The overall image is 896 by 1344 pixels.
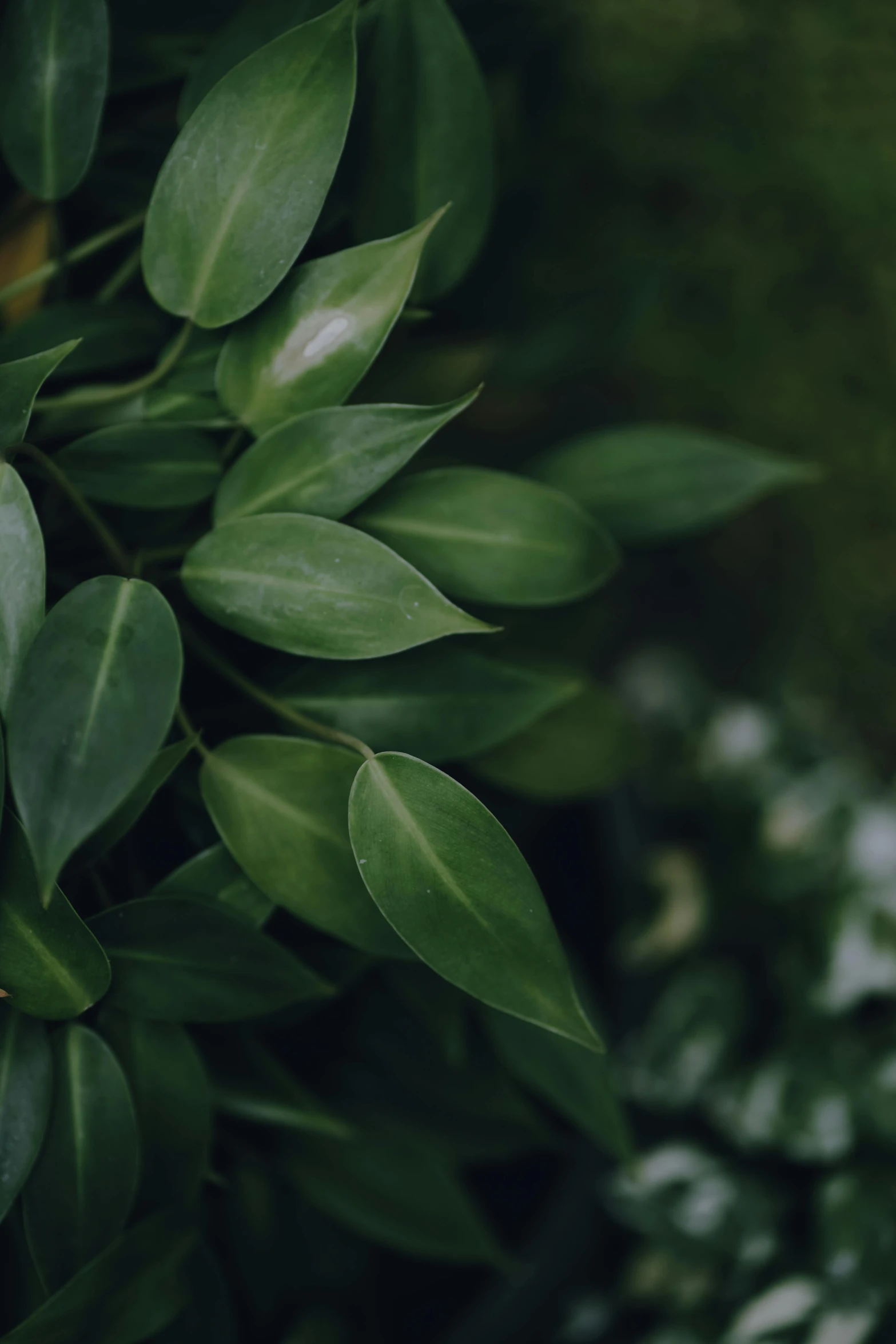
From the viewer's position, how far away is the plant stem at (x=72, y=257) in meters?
0.48

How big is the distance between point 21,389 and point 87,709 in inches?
5.1

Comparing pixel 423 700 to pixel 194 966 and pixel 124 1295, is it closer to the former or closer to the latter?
pixel 194 966

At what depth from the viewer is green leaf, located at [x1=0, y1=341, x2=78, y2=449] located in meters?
0.36

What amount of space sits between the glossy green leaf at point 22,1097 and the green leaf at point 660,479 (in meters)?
0.40

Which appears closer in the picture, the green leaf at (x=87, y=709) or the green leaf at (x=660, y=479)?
the green leaf at (x=87, y=709)

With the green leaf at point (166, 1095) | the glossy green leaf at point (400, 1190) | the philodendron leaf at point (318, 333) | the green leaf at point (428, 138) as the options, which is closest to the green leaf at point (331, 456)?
the philodendron leaf at point (318, 333)

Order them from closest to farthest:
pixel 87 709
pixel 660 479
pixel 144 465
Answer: pixel 87 709 → pixel 144 465 → pixel 660 479

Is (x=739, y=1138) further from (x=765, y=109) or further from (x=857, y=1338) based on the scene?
(x=765, y=109)

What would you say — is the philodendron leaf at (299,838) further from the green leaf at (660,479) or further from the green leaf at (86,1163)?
the green leaf at (660,479)

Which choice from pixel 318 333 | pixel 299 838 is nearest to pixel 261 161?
pixel 318 333

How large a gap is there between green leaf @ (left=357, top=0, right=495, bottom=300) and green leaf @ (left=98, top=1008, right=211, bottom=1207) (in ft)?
1.23

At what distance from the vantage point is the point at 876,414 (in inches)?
39.7

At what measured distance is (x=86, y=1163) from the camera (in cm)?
41

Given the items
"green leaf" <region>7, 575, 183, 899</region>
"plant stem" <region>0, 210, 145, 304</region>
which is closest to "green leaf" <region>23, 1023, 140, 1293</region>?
"green leaf" <region>7, 575, 183, 899</region>
